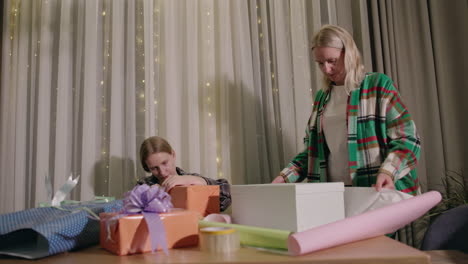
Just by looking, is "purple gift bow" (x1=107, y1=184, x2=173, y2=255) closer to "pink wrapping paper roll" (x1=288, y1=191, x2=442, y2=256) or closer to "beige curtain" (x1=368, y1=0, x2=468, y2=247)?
"pink wrapping paper roll" (x1=288, y1=191, x2=442, y2=256)

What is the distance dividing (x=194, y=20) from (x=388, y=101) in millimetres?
1244

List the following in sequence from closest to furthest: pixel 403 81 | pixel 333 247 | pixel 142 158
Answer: pixel 333 247
pixel 142 158
pixel 403 81

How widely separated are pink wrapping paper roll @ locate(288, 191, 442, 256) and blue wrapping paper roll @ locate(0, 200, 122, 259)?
407 millimetres

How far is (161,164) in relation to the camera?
180cm

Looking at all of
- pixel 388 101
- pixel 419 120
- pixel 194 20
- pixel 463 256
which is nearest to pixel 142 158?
pixel 194 20

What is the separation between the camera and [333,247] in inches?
23.2

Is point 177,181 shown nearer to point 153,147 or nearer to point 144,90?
point 153,147

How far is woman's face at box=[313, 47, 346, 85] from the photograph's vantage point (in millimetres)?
1498

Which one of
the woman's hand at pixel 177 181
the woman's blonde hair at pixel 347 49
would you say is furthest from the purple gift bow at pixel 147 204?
the woman's blonde hair at pixel 347 49

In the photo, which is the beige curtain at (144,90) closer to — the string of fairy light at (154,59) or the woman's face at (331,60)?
the string of fairy light at (154,59)

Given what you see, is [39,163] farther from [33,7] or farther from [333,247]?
[333,247]

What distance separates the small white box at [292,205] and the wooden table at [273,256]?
0.11m

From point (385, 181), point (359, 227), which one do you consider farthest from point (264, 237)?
point (385, 181)

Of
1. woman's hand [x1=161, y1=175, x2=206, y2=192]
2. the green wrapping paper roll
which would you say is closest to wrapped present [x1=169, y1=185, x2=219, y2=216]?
woman's hand [x1=161, y1=175, x2=206, y2=192]
